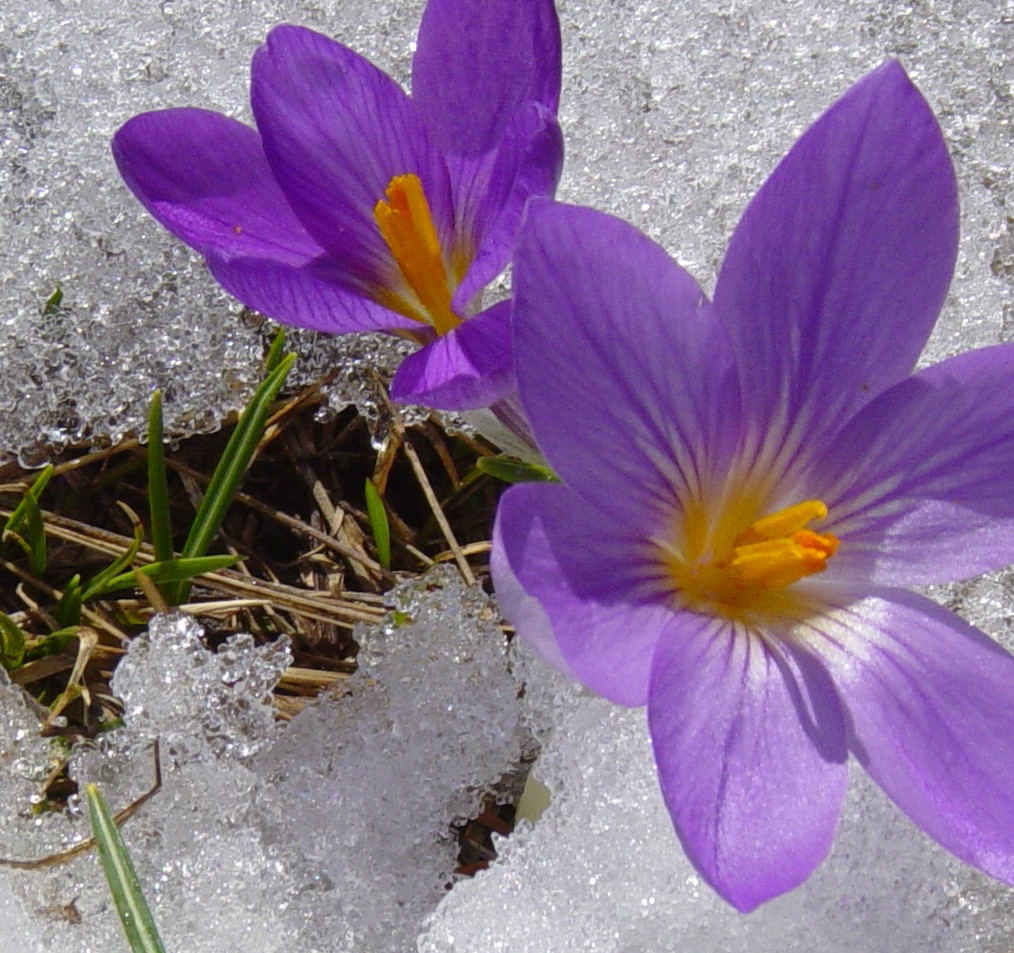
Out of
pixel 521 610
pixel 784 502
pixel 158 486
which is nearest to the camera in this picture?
→ pixel 521 610

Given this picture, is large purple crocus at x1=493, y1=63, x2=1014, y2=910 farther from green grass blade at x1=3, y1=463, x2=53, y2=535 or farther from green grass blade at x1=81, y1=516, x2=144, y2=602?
green grass blade at x1=3, y1=463, x2=53, y2=535

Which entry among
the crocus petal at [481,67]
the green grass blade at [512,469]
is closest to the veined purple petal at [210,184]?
the crocus petal at [481,67]

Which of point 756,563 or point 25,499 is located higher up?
point 756,563

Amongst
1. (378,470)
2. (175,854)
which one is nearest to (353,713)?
(175,854)

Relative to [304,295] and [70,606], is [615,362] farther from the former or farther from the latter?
[70,606]

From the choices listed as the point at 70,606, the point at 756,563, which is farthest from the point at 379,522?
the point at 756,563

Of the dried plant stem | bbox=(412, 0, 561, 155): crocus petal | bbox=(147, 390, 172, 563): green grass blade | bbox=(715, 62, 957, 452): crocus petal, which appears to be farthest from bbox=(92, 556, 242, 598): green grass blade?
bbox=(715, 62, 957, 452): crocus petal

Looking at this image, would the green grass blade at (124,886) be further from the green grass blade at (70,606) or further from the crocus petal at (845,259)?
the crocus petal at (845,259)
